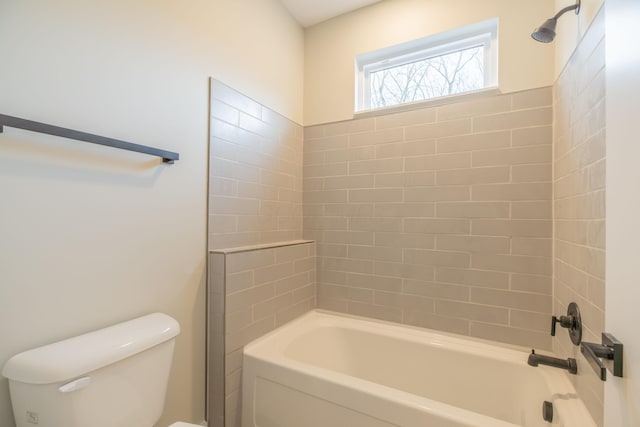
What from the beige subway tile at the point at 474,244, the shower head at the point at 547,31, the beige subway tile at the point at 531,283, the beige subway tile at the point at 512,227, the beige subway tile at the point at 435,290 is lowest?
the beige subway tile at the point at 435,290

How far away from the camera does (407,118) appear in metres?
1.95

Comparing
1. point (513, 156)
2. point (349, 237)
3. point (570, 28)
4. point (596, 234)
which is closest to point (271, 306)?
point (349, 237)

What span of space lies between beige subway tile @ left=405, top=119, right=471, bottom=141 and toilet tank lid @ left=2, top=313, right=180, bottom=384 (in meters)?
1.78

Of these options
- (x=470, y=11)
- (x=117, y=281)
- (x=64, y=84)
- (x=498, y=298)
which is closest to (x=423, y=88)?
(x=470, y=11)

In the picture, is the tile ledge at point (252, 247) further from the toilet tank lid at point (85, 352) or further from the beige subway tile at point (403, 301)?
the beige subway tile at point (403, 301)

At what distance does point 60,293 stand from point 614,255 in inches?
64.5

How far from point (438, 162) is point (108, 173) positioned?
1784mm

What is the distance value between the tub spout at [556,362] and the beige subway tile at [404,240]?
76 cm

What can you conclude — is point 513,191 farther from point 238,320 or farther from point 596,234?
point 238,320

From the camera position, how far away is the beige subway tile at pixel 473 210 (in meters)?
1.68

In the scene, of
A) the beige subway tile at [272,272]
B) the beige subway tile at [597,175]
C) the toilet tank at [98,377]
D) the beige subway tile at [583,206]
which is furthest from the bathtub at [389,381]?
the beige subway tile at [597,175]

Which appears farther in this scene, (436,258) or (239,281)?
(436,258)

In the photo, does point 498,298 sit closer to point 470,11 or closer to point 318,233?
point 318,233

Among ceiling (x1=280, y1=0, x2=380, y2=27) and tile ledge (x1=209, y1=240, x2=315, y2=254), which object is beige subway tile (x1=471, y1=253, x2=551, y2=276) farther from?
ceiling (x1=280, y1=0, x2=380, y2=27)
